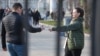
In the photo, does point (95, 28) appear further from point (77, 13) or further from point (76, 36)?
point (77, 13)

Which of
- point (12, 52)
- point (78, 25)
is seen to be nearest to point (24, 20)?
point (78, 25)

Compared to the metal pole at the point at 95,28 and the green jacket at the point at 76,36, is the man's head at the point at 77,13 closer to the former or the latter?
the green jacket at the point at 76,36

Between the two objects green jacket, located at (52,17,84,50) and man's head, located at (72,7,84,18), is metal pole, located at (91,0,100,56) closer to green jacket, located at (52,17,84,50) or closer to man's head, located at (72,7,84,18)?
green jacket, located at (52,17,84,50)

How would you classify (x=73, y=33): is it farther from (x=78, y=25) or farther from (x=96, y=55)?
(x=96, y=55)

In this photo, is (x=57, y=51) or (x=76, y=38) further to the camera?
(x=76, y=38)

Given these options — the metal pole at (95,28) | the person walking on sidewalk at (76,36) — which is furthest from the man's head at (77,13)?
→ the metal pole at (95,28)

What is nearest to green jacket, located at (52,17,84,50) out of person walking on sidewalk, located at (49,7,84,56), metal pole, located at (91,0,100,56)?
person walking on sidewalk, located at (49,7,84,56)

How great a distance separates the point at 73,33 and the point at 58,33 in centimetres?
333

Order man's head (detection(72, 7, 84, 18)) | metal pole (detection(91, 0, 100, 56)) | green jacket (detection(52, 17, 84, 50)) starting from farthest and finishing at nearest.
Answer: man's head (detection(72, 7, 84, 18))
green jacket (detection(52, 17, 84, 50))
metal pole (detection(91, 0, 100, 56))

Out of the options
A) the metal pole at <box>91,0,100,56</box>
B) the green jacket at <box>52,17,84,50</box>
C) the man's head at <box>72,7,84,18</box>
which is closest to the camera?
the metal pole at <box>91,0,100,56</box>

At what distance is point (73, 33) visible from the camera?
5145 mm

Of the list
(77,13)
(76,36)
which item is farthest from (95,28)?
(77,13)

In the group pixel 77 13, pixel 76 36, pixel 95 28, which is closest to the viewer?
pixel 95 28

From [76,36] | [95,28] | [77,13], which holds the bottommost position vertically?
[76,36]
